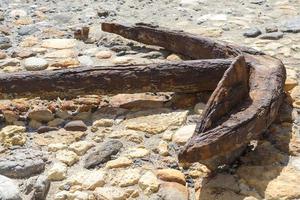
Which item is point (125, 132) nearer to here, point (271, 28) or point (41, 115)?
point (41, 115)

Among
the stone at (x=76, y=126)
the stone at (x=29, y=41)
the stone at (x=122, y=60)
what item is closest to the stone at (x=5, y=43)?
the stone at (x=29, y=41)

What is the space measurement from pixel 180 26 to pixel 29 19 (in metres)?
1.54

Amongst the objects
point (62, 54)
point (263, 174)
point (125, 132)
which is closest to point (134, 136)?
point (125, 132)

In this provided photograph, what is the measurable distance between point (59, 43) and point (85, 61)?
1.64 feet

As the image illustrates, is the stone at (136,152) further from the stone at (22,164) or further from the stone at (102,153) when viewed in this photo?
the stone at (22,164)

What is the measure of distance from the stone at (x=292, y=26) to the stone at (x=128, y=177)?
93.1 inches

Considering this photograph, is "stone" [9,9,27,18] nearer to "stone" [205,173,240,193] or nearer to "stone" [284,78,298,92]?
"stone" [284,78,298,92]

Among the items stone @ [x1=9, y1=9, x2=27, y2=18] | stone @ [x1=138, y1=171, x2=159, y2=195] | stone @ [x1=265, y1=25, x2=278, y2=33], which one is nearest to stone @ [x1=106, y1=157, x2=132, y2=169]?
stone @ [x1=138, y1=171, x2=159, y2=195]

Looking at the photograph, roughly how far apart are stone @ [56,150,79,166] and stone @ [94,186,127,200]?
12.0 inches

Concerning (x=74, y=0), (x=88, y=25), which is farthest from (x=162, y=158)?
(x=74, y=0)

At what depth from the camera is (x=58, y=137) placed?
9.24ft

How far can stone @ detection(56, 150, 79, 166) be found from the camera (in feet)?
8.31

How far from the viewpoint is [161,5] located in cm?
525

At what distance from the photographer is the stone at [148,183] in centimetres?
227
